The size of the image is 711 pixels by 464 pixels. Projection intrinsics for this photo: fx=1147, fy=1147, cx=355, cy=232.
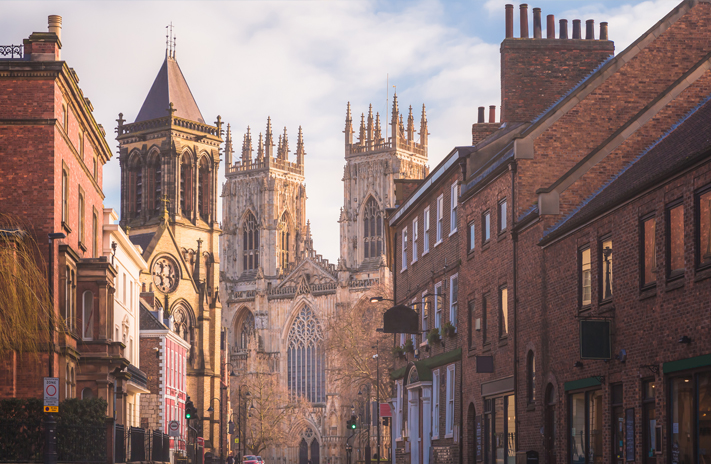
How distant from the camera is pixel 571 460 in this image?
23.1m

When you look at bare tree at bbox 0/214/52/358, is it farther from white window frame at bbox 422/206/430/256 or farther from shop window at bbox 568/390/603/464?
white window frame at bbox 422/206/430/256

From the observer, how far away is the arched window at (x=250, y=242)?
13688cm

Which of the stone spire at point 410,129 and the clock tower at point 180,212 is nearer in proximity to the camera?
the clock tower at point 180,212

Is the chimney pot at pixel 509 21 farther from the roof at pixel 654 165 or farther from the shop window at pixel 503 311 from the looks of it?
the roof at pixel 654 165

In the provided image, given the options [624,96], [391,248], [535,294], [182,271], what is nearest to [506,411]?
[535,294]

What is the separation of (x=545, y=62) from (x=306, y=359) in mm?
92805

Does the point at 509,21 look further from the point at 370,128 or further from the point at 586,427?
the point at 370,128

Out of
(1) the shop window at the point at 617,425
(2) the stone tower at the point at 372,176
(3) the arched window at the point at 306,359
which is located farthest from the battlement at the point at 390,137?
(1) the shop window at the point at 617,425

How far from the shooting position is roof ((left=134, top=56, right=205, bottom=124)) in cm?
10206

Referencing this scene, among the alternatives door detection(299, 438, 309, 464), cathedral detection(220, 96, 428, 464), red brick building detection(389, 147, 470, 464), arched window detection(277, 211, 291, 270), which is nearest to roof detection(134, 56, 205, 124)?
cathedral detection(220, 96, 428, 464)

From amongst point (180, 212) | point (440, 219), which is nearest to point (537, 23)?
point (440, 219)

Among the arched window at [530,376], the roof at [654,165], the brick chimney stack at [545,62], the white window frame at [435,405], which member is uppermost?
the brick chimney stack at [545,62]

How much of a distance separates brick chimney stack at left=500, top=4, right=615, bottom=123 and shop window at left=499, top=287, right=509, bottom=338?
607 cm

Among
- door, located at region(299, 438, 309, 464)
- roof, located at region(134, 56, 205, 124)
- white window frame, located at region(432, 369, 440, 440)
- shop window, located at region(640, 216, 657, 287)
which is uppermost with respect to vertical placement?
roof, located at region(134, 56, 205, 124)
